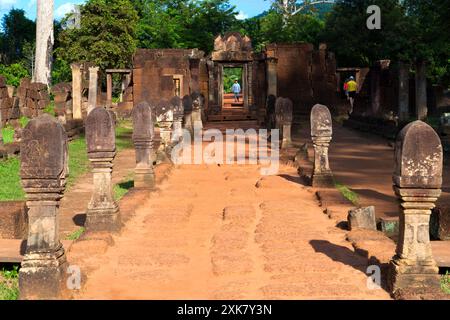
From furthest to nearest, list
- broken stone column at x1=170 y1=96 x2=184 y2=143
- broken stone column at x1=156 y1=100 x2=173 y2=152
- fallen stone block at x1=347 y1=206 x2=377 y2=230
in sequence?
1. broken stone column at x1=170 y1=96 x2=184 y2=143
2. broken stone column at x1=156 y1=100 x2=173 y2=152
3. fallen stone block at x1=347 y1=206 x2=377 y2=230

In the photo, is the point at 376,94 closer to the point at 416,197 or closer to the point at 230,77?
the point at 416,197

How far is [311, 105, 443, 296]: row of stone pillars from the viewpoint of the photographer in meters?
5.15

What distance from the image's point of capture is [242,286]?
5391 millimetres

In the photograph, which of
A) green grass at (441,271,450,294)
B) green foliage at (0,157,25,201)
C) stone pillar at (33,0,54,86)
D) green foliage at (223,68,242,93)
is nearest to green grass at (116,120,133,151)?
green foliage at (0,157,25,201)

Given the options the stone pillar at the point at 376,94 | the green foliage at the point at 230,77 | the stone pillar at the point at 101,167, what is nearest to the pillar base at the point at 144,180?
the stone pillar at the point at 101,167

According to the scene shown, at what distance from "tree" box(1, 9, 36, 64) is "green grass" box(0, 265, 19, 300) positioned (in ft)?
144

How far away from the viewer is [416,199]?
520 centimetres

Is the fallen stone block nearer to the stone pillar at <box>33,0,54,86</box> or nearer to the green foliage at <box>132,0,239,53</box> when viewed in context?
the stone pillar at <box>33,0,54,86</box>

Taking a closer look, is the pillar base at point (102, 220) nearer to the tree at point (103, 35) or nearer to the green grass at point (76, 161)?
the green grass at point (76, 161)

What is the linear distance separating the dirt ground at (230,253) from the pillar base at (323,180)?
300mm

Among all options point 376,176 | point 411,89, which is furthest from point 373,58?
point 376,176

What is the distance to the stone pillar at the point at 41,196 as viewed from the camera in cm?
515

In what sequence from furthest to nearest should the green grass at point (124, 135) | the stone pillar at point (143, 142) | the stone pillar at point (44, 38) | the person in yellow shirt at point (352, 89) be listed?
the stone pillar at point (44, 38) → the person in yellow shirt at point (352, 89) → the green grass at point (124, 135) → the stone pillar at point (143, 142)

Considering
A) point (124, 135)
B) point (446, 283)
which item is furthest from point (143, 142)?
point (124, 135)
